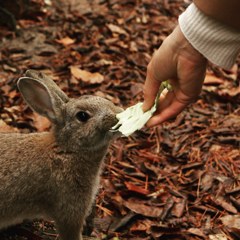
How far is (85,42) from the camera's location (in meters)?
8.05

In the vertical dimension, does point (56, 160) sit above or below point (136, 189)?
above

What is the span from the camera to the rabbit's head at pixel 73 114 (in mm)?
4230

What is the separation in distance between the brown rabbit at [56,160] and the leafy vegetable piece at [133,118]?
75mm

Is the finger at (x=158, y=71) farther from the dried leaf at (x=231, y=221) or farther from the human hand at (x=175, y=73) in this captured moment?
the dried leaf at (x=231, y=221)

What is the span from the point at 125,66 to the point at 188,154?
7.22 feet

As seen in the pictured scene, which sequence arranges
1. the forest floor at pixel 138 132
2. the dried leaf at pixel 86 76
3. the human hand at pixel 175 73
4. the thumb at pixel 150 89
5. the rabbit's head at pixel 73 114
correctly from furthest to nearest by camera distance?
1. the dried leaf at pixel 86 76
2. the forest floor at pixel 138 132
3. the rabbit's head at pixel 73 114
4. the thumb at pixel 150 89
5. the human hand at pixel 175 73

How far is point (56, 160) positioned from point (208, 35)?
1856 mm

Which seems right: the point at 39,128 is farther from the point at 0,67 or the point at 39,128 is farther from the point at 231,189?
the point at 231,189

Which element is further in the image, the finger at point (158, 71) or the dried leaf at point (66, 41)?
the dried leaf at point (66, 41)

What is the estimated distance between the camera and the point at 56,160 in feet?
14.5

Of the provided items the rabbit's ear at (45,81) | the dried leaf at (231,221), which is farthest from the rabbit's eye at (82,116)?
the dried leaf at (231,221)

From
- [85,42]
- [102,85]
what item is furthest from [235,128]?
[85,42]

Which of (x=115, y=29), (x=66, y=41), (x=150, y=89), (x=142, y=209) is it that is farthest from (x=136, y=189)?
(x=115, y=29)

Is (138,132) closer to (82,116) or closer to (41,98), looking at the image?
(82,116)
